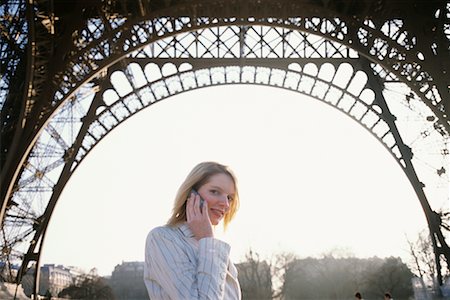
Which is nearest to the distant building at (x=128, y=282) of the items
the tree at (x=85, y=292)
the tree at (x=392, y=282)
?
the tree at (x=85, y=292)

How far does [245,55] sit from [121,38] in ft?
17.5

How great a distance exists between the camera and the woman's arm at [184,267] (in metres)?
1.71

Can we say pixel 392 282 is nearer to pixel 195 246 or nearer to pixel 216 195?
pixel 216 195

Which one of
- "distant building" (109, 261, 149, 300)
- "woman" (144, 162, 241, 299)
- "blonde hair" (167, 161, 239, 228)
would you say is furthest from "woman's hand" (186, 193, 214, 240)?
"distant building" (109, 261, 149, 300)

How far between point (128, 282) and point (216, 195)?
246ft

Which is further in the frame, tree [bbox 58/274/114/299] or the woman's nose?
tree [bbox 58/274/114/299]

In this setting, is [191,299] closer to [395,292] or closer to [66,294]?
[395,292]

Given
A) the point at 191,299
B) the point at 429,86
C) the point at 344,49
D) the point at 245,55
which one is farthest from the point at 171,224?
the point at 344,49

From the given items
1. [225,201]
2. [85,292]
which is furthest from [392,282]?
[225,201]

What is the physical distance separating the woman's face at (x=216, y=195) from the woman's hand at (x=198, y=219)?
9cm

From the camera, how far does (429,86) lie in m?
15.1

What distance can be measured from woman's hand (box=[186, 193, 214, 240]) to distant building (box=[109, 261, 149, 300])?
207ft

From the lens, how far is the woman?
1.73m

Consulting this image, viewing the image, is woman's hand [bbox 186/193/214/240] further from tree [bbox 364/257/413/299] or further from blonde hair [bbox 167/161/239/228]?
tree [bbox 364/257/413/299]
